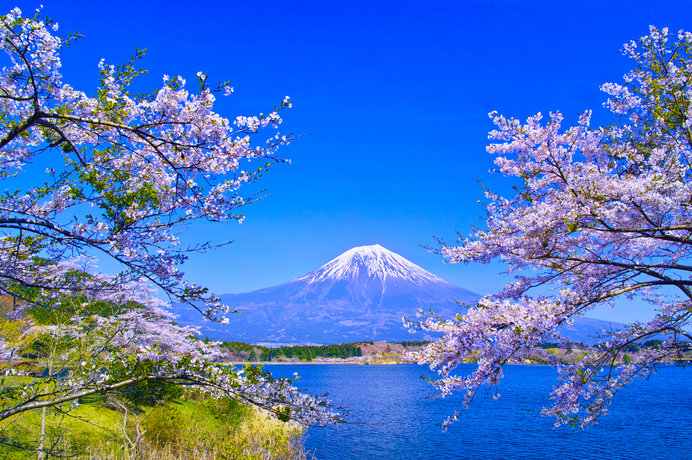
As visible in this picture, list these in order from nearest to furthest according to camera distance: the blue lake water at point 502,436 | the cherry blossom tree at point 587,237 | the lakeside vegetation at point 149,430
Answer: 1. the cherry blossom tree at point 587,237
2. the lakeside vegetation at point 149,430
3. the blue lake water at point 502,436

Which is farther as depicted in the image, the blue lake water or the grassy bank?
the blue lake water

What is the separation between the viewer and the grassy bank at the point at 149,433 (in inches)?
350

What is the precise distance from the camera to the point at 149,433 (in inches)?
475

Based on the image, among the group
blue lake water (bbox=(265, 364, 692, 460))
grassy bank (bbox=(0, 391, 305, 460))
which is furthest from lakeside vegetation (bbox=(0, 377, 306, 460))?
blue lake water (bbox=(265, 364, 692, 460))

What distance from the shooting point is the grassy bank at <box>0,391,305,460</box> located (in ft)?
29.1

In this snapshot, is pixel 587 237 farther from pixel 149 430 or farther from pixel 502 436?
pixel 502 436

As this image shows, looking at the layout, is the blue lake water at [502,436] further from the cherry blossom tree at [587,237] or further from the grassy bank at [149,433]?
the cherry blossom tree at [587,237]

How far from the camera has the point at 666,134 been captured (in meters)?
5.94

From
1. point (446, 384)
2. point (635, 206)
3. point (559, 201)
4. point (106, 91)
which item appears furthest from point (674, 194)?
point (106, 91)

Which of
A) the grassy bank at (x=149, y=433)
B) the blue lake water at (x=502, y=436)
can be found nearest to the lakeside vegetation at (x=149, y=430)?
the grassy bank at (x=149, y=433)

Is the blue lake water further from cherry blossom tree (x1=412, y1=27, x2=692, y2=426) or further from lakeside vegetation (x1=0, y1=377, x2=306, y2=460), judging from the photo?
cherry blossom tree (x1=412, y1=27, x2=692, y2=426)

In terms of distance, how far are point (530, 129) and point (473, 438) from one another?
18167 mm

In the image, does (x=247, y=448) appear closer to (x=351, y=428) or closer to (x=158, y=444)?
(x=158, y=444)

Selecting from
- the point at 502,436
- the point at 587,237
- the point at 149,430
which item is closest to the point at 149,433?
the point at 149,430
